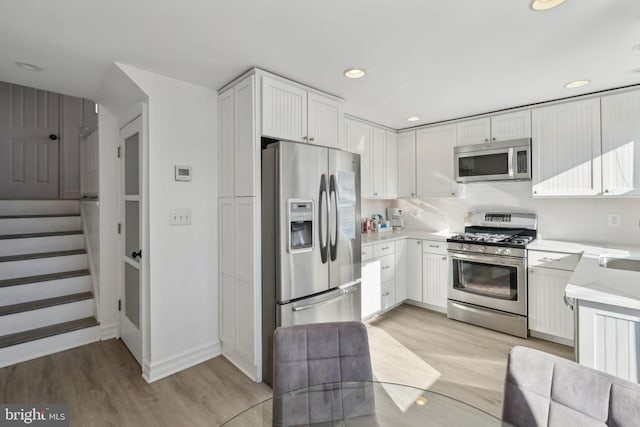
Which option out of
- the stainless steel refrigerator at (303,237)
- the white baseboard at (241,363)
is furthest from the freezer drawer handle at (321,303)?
the white baseboard at (241,363)

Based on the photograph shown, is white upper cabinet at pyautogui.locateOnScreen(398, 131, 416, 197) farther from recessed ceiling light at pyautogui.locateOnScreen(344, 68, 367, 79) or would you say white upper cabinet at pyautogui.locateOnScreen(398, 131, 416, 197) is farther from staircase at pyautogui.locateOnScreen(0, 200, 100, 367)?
staircase at pyautogui.locateOnScreen(0, 200, 100, 367)

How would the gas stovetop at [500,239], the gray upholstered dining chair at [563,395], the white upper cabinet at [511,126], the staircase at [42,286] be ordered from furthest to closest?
the white upper cabinet at [511,126]
the gas stovetop at [500,239]
the staircase at [42,286]
the gray upholstered dining chair at [563,395]

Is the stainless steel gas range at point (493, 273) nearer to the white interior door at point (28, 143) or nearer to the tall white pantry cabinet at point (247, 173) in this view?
the tall white pantry cabinet at point (247, 173)

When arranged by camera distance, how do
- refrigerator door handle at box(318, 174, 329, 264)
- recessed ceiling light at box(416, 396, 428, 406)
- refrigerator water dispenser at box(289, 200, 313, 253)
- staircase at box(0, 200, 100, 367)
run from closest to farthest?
recessed ceiling light at box(416, 396, 428, 406), refrigerator water dispenser at box(289, 200, 313, 253), refrigerator door handle at box(318, 174, 329, 264), staircase at box(0, 200, 100, 367)

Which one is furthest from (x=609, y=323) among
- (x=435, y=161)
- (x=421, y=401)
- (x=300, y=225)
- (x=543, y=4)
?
(x=435, y=161)

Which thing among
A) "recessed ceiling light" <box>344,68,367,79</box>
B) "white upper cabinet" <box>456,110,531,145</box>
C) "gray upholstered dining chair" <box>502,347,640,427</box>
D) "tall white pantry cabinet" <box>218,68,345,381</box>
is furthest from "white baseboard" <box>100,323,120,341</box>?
"white upper cabinet" <box>456,110,531,145</box>

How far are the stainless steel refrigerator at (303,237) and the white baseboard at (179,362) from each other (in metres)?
0.64

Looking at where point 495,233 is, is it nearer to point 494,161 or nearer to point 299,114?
point 494,161

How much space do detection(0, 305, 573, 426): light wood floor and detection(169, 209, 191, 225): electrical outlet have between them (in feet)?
3.98

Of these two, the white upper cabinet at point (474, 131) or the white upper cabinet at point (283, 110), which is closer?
the white upper cabinet at point (283, 110)

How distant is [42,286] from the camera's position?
3.05m

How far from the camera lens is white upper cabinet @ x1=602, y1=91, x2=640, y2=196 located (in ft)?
8.66

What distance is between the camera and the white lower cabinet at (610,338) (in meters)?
1.39

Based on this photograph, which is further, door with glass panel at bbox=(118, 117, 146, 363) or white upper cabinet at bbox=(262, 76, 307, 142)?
door with glass panel at bbox=(118, 117, 146, 363)
